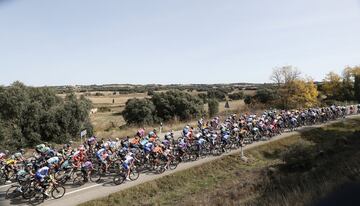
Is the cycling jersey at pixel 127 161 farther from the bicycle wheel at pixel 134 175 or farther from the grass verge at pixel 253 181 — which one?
the grass verge at pixel 253 181

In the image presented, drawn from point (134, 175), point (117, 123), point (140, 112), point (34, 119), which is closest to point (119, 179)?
point (134, 175)

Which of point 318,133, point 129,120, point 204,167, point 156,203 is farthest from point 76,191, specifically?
point 129,120

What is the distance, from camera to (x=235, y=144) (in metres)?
26.8

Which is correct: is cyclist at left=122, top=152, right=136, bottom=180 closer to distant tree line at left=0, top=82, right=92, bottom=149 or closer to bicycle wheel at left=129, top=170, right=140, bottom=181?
bicycle wheel at left=129, top=170, right=140, bottom=181

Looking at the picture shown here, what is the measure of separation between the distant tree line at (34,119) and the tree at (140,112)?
61.0 ft

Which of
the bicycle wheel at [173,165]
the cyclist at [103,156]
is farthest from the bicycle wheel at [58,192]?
the bicycle wheel at [173,165]

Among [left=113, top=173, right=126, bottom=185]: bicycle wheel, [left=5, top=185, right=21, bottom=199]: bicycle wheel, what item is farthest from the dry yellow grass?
[left=5, top=185, right=21, bottom=199]: bicycle wheel

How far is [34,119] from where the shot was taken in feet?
116

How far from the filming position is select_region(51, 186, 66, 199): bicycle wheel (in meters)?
15.6

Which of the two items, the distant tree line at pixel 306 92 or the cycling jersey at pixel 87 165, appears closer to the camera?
the cycling jersey at pixel 87 165

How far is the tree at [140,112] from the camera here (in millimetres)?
55609

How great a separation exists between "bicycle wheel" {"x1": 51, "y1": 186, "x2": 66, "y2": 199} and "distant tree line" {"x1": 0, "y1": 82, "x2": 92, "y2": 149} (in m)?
19.1

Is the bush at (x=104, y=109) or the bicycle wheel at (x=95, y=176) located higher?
the bicycle wheel at (x=95, y=176)

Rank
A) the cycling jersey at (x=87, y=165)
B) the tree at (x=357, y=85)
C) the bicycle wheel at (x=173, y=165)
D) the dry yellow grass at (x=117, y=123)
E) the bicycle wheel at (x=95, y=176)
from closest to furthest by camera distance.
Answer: the cycling jersey at (x=87, y=165), the bicycle wheel at (x=95, y=176), the bicycle wheel at (x=173, y=165), the dry yellow grass at (x=117, y=123), the tree at (x=357, y=85)
